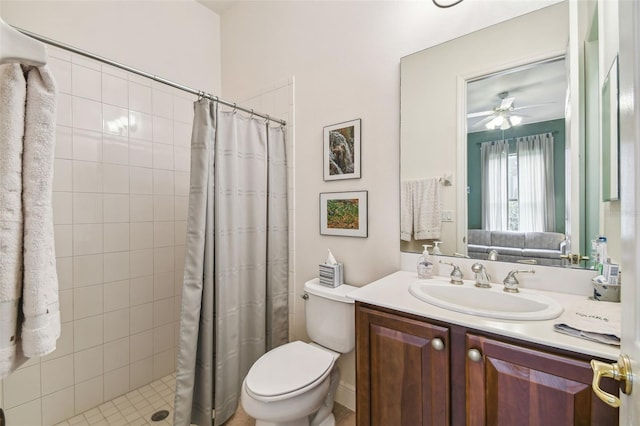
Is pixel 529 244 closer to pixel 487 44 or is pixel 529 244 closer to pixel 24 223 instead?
pixel 487 44

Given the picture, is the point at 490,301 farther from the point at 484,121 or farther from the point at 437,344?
the point at 484,121

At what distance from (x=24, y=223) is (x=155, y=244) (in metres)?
1.60

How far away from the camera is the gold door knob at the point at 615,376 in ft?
1.65

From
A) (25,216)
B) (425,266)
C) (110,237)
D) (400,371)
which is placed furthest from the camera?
(110,237)

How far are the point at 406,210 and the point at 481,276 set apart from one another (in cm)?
49

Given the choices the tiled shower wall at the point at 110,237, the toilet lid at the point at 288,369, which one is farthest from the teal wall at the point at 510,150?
the tiled shower wall at the point at 110,237

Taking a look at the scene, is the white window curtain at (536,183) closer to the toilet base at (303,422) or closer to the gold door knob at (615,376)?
the gold door knob at (615,376)

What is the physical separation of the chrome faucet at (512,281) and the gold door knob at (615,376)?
0.69 m

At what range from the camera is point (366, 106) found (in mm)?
1715

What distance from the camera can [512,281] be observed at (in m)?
1.20

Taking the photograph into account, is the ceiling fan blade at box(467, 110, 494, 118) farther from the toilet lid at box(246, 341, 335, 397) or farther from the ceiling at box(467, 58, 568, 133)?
the toilet lid at box(246, 341, 335, 397)

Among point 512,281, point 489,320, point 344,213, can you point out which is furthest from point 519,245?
point 344,213

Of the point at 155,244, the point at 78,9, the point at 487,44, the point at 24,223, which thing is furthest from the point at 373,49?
the point at 155,244

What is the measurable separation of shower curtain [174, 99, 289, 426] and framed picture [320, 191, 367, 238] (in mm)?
323
